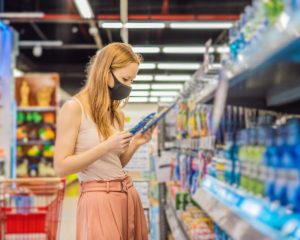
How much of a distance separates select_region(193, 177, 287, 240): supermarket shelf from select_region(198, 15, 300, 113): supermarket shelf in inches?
15.5

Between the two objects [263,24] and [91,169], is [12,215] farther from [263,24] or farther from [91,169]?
[263,24]

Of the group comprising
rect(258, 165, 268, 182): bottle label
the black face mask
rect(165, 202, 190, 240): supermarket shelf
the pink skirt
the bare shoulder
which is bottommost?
rect(165, 202, 190, 240): supermarket shelf

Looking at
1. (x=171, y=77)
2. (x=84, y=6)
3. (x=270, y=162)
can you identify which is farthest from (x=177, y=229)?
(x=171, y=77)

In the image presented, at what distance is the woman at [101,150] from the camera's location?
2365 mm

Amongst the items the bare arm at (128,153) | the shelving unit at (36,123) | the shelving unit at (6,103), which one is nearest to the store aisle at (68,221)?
the shelving unit at (36,123)

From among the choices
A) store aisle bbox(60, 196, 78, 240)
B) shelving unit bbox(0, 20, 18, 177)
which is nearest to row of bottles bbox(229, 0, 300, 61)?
store aisle bbox(60, 196, 78, 240)

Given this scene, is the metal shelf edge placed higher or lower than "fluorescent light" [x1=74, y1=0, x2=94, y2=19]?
lower

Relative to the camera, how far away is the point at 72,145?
7.79 feet

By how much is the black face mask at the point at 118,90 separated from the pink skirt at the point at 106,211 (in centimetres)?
41

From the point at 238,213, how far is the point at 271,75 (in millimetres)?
484

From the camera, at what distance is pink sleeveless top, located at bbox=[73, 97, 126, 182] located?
7.95 ft

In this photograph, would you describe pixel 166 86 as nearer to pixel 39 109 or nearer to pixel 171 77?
pixel 171 77

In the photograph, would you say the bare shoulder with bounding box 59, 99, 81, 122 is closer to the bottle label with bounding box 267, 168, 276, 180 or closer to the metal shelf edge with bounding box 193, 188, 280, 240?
the metal shelf edge with bounding box 193, 188, 280, 240

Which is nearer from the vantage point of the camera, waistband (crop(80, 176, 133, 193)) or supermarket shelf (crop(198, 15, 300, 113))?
supermarket shelf (crop(198, 15, 300, 113))
